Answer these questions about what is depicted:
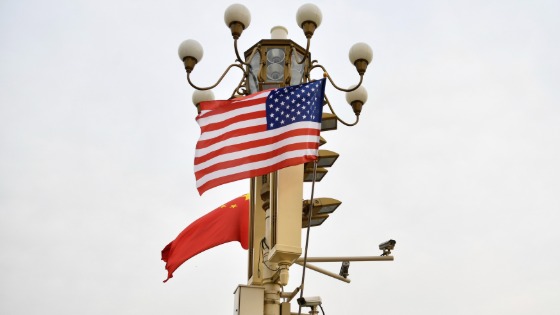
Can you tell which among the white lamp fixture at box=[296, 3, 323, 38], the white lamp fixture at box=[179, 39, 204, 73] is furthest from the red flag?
the white lamp fixture at box=[296, 3, 323, 38]

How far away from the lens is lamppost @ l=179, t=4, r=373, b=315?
21.8ft

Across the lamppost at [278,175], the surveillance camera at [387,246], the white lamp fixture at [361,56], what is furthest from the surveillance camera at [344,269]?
the white lamp fixture at [361,56]

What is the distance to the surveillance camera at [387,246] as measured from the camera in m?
7.87

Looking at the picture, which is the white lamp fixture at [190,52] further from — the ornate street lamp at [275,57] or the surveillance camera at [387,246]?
the surveillance camera at [387,246]

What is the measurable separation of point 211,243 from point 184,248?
1.30 ft

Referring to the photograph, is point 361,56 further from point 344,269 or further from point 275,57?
point 344,269

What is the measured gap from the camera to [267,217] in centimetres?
714

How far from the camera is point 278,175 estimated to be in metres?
7.01

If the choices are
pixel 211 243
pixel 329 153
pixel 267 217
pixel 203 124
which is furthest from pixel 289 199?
pixel 211 243

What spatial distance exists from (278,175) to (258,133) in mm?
599

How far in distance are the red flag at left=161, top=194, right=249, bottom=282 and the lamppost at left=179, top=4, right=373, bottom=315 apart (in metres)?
1.75

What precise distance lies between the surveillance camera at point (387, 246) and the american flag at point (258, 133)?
1.71 metres

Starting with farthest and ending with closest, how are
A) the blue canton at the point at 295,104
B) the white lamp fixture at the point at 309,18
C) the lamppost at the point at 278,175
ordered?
the white lamp fixture at the point at 309,18
the blue canton at the point at 295,104
the lamppost at the point at 278,175

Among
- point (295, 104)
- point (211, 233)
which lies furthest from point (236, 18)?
point (211, 233)
